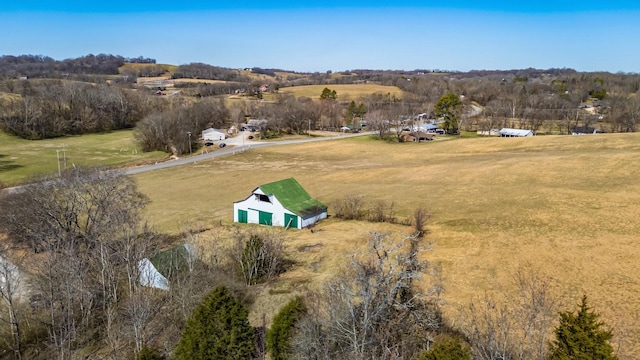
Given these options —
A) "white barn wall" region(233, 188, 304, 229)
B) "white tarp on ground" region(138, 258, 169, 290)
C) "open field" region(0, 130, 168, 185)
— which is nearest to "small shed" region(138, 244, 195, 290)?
"white tarp on ground" region(138, 258, 169, 290)

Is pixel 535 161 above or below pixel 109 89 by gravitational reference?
below

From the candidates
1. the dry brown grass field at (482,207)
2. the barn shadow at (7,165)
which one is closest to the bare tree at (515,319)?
the dry brown grass field at (482,207)

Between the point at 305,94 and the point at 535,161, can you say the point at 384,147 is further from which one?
the point at 305,94

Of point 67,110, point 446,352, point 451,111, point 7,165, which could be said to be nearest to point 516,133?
point 451,111

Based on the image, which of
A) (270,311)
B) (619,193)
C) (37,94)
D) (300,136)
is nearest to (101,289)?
(270,311)

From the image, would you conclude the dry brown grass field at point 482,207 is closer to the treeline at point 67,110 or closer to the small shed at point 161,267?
the small shed at point 161,267

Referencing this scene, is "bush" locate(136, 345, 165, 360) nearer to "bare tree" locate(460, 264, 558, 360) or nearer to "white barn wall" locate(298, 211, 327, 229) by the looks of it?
"bare tree" locate(460, 264, 558, 360)

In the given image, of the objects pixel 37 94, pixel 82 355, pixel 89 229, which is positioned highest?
pixel 37 94
